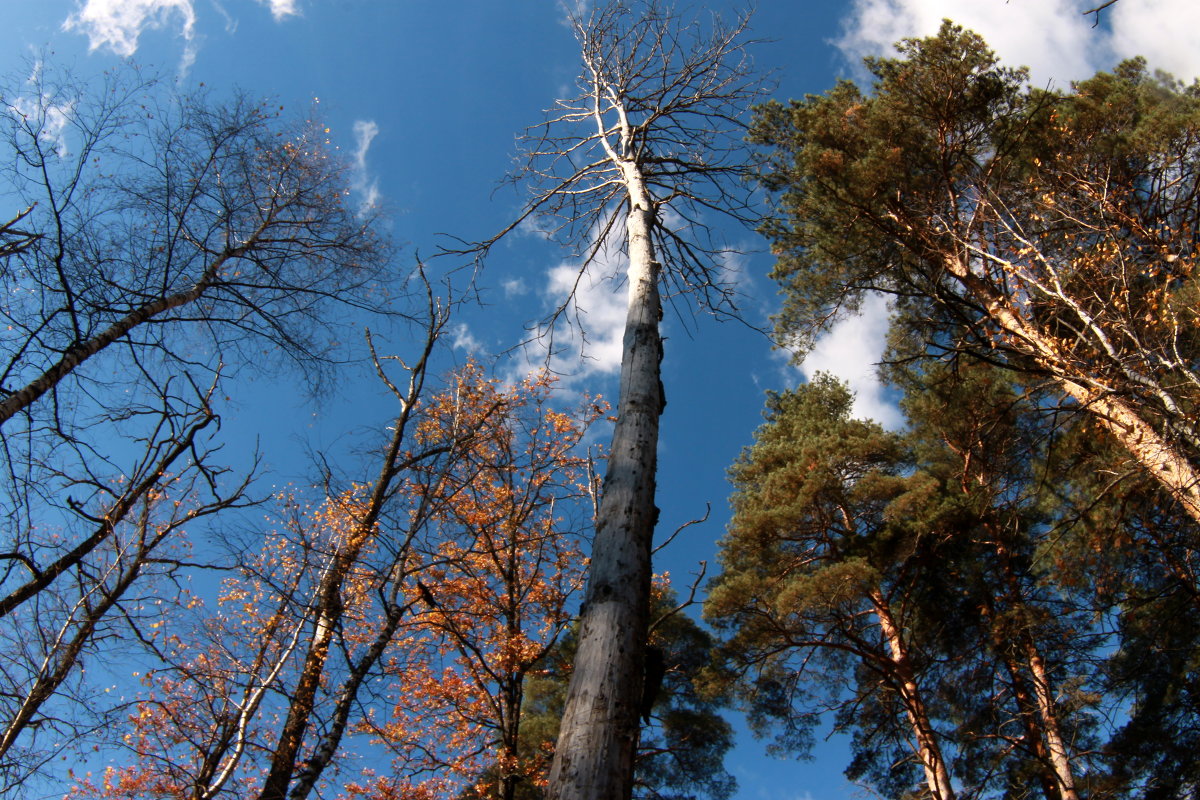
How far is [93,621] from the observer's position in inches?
201

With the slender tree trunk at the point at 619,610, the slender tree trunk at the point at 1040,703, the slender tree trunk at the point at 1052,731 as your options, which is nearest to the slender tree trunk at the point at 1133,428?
the slender tree trunk at the point at 619,610

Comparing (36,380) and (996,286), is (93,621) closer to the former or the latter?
(36,380)

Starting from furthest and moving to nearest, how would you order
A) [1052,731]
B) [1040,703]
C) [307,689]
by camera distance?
1. [1040,703]
2. [1052,731]
3. [307,689]

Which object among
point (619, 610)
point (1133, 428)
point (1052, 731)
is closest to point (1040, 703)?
point (1052, 731)

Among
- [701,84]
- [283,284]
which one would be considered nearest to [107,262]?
[283,284]

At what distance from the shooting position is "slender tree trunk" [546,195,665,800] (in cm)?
239

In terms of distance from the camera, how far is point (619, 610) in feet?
9.25

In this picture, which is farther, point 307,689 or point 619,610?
point 307,689

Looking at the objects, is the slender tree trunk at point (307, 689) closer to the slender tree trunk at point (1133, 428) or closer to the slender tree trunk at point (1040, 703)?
the slender tree trunk at point (1133, 428)

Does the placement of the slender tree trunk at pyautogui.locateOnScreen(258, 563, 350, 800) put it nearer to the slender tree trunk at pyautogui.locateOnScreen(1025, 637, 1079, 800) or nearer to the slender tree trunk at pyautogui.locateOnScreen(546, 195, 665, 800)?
the slender tree trunk at pyautogui.locateOnScreen(546, 195, 665, 800)

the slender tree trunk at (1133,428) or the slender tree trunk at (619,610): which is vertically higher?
the slender tree trunk at (1133,428)

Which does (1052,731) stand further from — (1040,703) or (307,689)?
(307,689)

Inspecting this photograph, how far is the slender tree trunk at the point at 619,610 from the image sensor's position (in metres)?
2.39

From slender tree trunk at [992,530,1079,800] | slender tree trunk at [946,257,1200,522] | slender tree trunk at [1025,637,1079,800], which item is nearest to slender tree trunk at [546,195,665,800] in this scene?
slender tree trunk at [946,257,1200,522]
